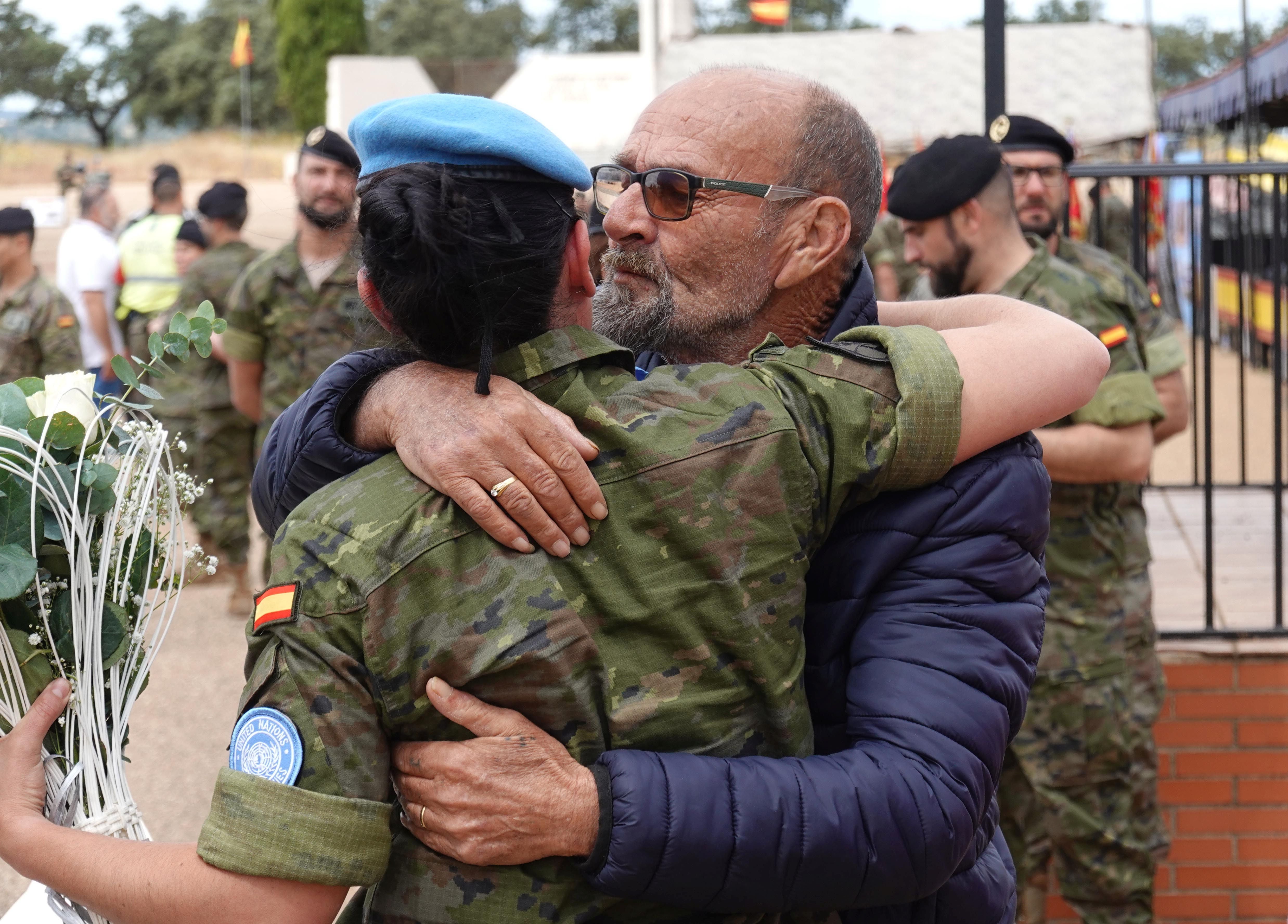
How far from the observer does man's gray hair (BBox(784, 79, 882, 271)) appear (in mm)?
1751

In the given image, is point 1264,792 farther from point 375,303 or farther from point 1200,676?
point 375,303

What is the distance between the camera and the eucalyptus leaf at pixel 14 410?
5.02ft

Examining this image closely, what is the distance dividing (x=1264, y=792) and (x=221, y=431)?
5.52 metres

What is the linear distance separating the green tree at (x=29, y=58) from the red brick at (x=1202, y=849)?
60.4 metres

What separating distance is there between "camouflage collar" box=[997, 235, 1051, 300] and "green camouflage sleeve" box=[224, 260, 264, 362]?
3.46 m

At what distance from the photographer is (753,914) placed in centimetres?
139

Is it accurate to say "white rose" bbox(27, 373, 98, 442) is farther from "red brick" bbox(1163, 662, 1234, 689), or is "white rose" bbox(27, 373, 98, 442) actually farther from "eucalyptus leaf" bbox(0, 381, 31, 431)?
"red brick" bbox(1163, 662, 1234, 689)

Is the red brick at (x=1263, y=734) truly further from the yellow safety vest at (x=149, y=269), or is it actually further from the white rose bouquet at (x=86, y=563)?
the yellow safety vest at (x=149, y=269)

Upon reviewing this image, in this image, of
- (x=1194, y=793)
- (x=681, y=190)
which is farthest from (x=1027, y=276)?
(x=681, y=190)

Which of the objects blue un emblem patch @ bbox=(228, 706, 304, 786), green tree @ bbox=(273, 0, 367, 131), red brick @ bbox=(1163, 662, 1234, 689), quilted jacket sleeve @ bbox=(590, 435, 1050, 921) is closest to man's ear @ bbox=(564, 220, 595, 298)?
quilted jacket sleeve @ bbox=(590, 435, 1050, 921)

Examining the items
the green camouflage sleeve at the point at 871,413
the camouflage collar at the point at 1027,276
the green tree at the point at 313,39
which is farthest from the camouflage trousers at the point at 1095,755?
the green tree at the point at 313,39

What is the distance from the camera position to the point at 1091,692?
138 inches

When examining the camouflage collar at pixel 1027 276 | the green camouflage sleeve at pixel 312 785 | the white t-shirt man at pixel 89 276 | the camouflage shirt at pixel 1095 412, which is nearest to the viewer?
the green camouflage sleeve at pixel 312 785

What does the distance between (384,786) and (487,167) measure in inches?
25.4
